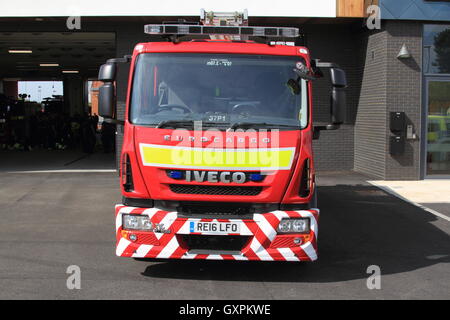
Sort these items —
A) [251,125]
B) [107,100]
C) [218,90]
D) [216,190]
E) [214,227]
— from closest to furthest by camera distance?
1. [214,227]
2. [216,190]
3. [251,125]
4. [218,90]
5. [107,100]

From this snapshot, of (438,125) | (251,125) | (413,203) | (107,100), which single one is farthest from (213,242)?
(438,125)

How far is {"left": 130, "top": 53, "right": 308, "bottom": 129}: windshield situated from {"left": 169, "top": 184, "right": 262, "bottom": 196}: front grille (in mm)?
727

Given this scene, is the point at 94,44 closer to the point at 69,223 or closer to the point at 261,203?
the point at 69,223

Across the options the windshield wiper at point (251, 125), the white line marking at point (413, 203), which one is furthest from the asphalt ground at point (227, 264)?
the windshield wiper at point (251, 125)

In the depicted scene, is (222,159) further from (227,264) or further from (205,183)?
(227,264)

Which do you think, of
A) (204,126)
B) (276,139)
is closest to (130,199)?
(204,126)

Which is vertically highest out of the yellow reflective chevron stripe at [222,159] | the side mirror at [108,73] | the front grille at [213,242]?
the side mirror at [108,73]


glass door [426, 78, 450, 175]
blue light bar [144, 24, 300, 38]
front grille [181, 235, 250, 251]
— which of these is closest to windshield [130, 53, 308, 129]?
blue light bar [144, 24, 300, 38]

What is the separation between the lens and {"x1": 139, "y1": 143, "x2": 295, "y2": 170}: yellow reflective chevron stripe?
6.20 metres

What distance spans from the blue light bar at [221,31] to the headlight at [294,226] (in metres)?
2.11

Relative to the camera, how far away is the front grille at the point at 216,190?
622 cm

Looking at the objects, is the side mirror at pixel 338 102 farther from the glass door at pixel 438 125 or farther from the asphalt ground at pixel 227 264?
the glass door at pixel 438 125

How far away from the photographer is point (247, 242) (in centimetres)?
620

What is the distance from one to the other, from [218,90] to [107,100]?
48.1 inches
